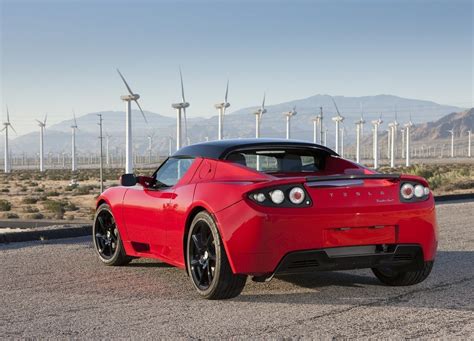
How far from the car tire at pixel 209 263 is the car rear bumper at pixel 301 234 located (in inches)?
4.5

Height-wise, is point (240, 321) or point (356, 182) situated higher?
point (356, 182)

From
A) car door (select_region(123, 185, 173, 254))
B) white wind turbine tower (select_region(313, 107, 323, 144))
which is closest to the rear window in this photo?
car door (select_region(123, 185, 173, 254))

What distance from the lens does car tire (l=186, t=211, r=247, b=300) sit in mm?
6613

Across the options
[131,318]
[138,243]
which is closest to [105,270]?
[138,243]

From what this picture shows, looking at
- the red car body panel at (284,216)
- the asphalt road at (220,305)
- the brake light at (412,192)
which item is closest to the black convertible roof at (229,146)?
the red car body panel at (284,216)

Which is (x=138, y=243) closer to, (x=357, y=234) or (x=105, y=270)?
(x=105, y=270)

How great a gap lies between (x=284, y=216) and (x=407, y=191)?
127cm

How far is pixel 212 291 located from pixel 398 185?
187cm

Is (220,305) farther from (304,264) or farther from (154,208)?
(154,208)

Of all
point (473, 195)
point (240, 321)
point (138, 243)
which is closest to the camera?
point (240, 321)

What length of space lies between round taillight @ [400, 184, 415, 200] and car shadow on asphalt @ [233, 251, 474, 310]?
35.5 inches

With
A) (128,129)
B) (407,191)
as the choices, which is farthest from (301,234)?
(128,129)

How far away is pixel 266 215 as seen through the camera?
249 inches

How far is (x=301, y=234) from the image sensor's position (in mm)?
6402
